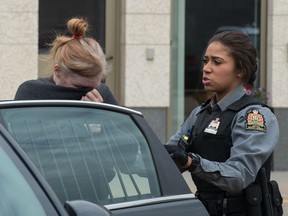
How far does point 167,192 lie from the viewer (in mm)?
4168

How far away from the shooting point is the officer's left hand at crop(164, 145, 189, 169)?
4.56 m

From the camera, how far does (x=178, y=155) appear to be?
4.56 m

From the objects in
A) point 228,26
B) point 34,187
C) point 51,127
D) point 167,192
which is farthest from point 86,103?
point 228,26

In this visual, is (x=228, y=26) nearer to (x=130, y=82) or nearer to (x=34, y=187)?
(x=130, y=82)

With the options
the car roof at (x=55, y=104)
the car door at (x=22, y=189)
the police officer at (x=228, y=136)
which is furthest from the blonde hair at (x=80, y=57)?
the car door at (x=22, y=189)

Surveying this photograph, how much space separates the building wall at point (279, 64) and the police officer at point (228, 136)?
7.64m

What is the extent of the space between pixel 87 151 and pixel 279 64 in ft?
28.9

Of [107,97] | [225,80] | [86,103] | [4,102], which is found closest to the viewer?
[4,102]

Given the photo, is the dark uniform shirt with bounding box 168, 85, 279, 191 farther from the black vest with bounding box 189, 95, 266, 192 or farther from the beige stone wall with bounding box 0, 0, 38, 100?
the beige stone wall with bounding box 0, 0, 38, 100

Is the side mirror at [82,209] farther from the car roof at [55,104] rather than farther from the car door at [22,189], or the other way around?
the car roof at [55,104]

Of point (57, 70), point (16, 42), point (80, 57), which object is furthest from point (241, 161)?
point (16, 42)

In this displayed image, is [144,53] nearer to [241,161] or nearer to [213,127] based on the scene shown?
[213,127]

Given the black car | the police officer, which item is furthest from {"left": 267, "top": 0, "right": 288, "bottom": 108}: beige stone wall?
the black car

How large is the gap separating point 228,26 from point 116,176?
29.4 feet
